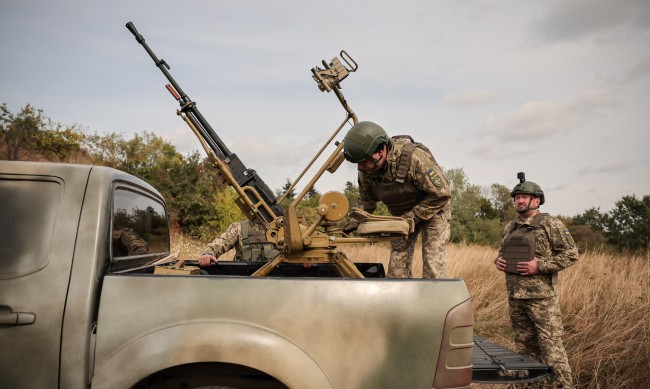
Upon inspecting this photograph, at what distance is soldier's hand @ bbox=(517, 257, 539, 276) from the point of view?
4172 mm

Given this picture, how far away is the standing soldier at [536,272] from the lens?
4098mm

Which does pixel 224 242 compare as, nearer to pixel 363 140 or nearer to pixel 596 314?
pixel 363 140

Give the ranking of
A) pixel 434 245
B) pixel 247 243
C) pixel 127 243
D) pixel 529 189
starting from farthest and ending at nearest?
1. pixel 247 243
2. pixel 529 189
3. pixel 434 245
4. pixel 127 243

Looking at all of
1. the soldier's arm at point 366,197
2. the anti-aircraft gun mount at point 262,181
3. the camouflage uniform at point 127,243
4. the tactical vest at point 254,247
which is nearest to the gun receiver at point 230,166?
the anti-aircraft gun mount at point 262,181

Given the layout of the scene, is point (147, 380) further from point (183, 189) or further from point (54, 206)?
point (183, 189)

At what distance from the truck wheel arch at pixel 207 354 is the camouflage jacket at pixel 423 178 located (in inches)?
89.0

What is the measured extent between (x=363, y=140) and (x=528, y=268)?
1916mm

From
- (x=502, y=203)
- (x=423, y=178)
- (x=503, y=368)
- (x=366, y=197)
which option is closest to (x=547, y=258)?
(x=423, y=178)

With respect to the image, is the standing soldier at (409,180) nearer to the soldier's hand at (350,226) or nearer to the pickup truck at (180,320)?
the soldier's hand at (350,226)

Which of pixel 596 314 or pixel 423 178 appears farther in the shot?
pixel 596 314

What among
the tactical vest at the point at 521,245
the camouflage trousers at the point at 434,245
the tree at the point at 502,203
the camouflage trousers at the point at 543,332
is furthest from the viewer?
the tree at the point at 502,203

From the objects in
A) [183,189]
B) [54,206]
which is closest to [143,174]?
[183,189]

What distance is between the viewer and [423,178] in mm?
3896

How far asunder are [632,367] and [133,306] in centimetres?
437
